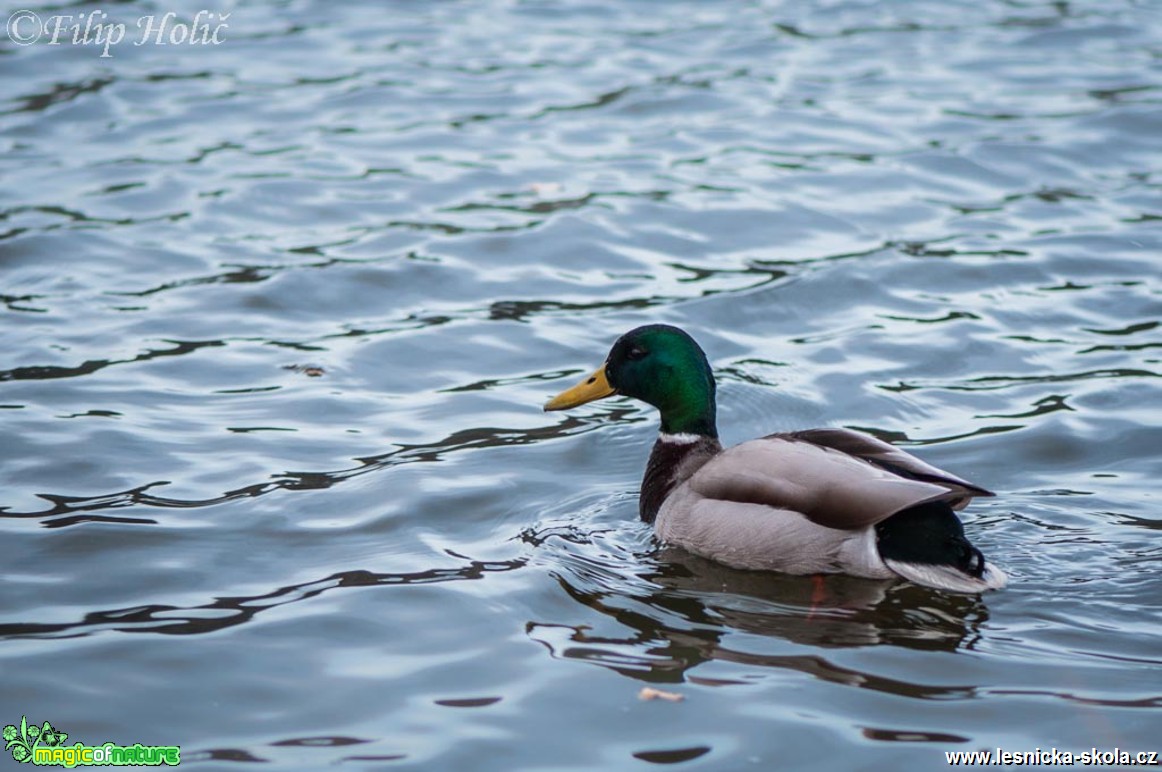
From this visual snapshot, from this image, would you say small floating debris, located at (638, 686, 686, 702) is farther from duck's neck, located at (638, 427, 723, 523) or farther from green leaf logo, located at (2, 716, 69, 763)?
green leaf logo, located at (2, 716, 69, 763)

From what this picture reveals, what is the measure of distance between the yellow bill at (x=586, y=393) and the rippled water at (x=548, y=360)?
0.32 m

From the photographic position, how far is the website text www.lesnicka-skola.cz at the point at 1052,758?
Answer: 427 centimetres

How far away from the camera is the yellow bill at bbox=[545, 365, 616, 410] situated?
6574 mm

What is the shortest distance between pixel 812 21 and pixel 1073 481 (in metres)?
8.97

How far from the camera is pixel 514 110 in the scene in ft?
40.0

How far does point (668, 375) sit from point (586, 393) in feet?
1.26

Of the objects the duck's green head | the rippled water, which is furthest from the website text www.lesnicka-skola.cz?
the duck's green head

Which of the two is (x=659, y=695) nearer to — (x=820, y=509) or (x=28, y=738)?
(x=820, y=509)

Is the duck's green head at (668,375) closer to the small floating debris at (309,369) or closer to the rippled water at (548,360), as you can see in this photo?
the rippled water at (548,360)

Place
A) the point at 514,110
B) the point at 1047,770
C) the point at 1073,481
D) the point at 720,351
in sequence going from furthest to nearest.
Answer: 1. the point at 514,110
2. the point at 720,351
3. the point at 1073,481
4. the point at 1047,770

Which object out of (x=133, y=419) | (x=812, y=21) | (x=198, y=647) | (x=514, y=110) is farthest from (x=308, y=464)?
(x=812, y=21)

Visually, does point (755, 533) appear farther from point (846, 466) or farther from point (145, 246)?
point (145, 246)

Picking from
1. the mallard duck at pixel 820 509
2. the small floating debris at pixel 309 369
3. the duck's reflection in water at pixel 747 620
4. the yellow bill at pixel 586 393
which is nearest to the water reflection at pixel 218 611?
the duck's reflection in water at pixel 747 620

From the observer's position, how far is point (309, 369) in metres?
7.75
